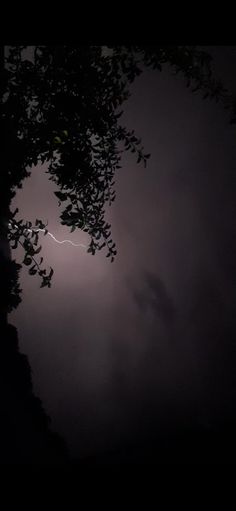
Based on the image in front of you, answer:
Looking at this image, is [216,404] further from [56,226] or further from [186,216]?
[56,226]

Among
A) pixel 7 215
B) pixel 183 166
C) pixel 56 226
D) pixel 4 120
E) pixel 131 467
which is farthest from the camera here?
pixel 183 166

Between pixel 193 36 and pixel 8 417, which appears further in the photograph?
pixel 8 417

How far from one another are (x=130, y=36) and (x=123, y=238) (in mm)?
4054

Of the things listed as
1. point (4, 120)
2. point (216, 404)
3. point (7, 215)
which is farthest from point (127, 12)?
point (216, 404)

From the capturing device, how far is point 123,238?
4926 millimetres

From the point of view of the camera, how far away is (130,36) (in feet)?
2.89

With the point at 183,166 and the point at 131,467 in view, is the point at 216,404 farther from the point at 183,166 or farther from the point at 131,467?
the point at 131,467

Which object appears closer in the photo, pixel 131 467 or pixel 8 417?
pixel 131 467

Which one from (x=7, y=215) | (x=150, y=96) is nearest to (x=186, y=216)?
(x=150, y=96)

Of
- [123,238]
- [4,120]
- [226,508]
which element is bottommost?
[226,508]

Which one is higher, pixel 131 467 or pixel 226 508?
pixel 131 467

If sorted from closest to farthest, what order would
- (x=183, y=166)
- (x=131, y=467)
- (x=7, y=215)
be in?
1. (x=131, y=467)
2. (x=7, y=215)
3. (x=183, y=166)

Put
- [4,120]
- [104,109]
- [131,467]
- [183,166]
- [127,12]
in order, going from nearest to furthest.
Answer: [127,12] < [131,467] < [4,120] < [104,109] < [183,166]

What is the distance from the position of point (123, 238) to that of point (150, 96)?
1.84 metres
